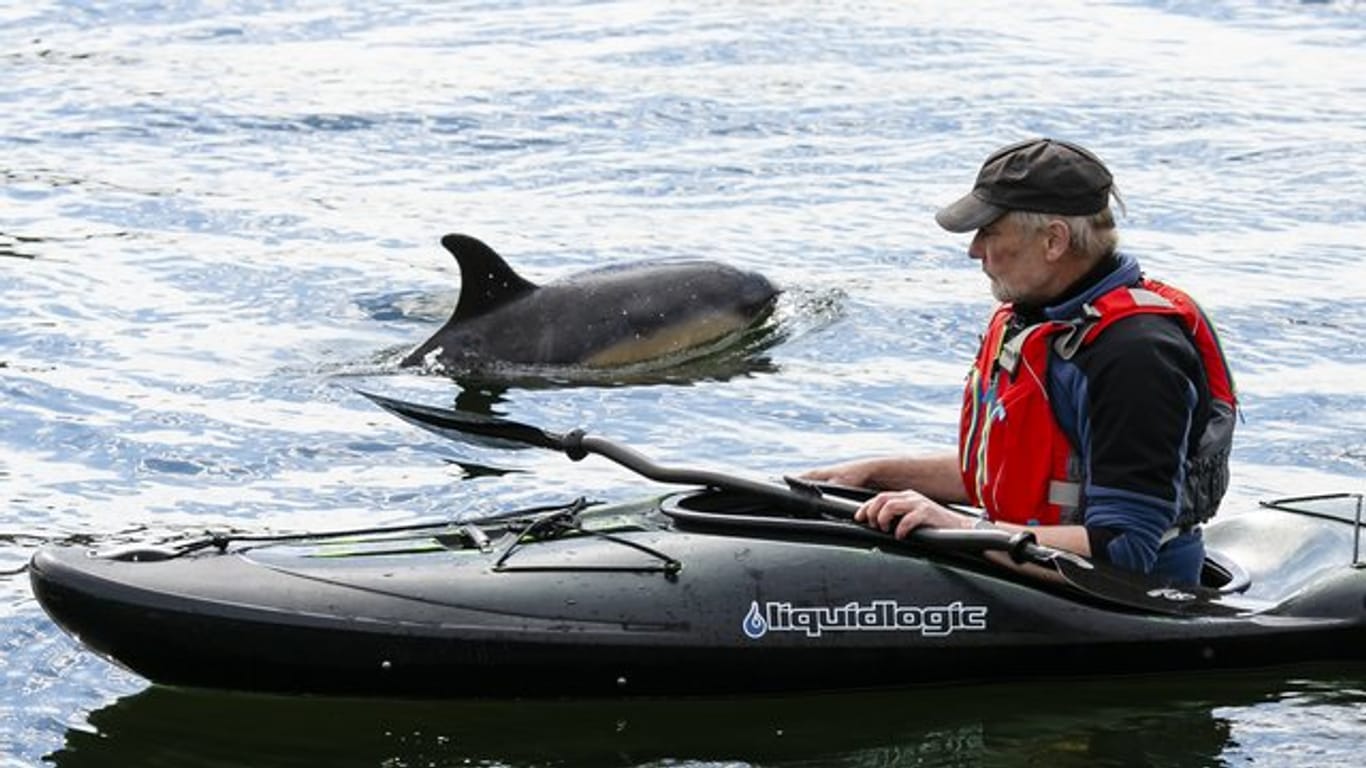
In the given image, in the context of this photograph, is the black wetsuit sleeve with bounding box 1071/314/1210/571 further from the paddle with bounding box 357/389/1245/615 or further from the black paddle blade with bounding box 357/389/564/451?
the black paddle blade with bounding box 357/389/564/451

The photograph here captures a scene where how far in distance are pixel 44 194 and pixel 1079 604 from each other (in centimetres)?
945

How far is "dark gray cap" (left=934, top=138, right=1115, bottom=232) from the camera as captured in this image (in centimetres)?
675

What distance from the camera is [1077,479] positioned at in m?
6.86

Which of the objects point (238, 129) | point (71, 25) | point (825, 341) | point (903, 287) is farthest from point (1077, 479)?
point (71, 25)

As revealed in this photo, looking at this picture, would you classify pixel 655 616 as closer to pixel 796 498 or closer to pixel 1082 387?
pixel 796 498

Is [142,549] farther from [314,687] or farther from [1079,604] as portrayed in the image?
[1079,604]

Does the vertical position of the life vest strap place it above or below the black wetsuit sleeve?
below

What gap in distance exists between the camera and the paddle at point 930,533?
6.74m

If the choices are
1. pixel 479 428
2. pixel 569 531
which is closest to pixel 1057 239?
Result: pixel 569 531

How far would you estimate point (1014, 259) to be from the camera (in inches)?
270

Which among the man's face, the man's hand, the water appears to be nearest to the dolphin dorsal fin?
the water

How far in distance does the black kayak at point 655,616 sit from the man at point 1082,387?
0.16 m

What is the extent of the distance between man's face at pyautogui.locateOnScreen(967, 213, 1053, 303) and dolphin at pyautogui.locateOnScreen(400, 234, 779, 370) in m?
4.43

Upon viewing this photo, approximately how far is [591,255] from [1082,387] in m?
7.18
